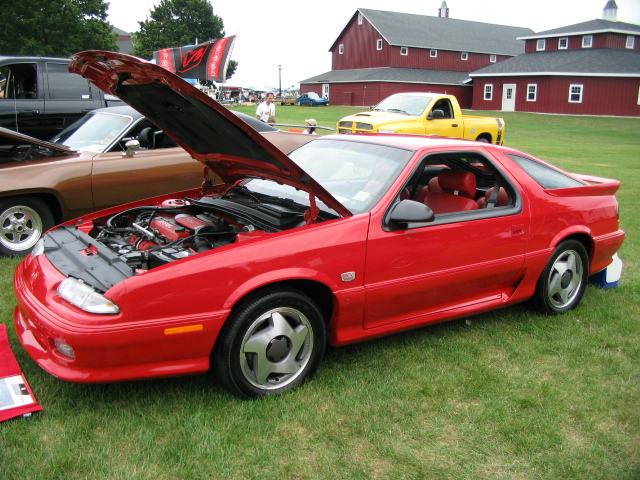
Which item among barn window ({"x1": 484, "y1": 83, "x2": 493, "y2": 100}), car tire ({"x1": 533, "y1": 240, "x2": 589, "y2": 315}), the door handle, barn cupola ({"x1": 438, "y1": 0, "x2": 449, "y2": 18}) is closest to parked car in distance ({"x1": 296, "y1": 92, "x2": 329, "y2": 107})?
barn window ({"x1": 484, "y1": 83, "x2": 493, "y2": 100})

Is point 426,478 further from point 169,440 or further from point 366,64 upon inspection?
point 366,64

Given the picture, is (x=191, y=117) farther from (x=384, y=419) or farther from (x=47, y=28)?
(x=47, y=28)

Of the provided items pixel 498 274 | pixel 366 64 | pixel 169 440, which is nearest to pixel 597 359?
pixel 498 274

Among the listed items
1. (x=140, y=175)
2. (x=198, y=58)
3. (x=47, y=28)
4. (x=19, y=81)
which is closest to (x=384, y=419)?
(x=140, y=175)

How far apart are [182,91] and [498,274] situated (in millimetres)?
2468

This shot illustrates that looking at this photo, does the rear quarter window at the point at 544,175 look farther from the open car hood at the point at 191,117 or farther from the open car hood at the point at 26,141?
the open car hood at the point at 26,141

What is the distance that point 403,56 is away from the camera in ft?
159

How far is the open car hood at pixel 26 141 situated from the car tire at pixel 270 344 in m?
3.69

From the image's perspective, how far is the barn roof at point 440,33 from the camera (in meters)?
48.9

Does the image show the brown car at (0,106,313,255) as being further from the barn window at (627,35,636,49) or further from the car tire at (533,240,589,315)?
the barn window at (627,35,636,49)

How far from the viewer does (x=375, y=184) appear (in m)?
3.70

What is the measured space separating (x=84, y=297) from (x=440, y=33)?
53993 mm

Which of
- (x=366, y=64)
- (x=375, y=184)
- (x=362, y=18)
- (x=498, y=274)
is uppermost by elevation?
(x=362, y=18)

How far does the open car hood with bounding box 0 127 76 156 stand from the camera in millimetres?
5391
